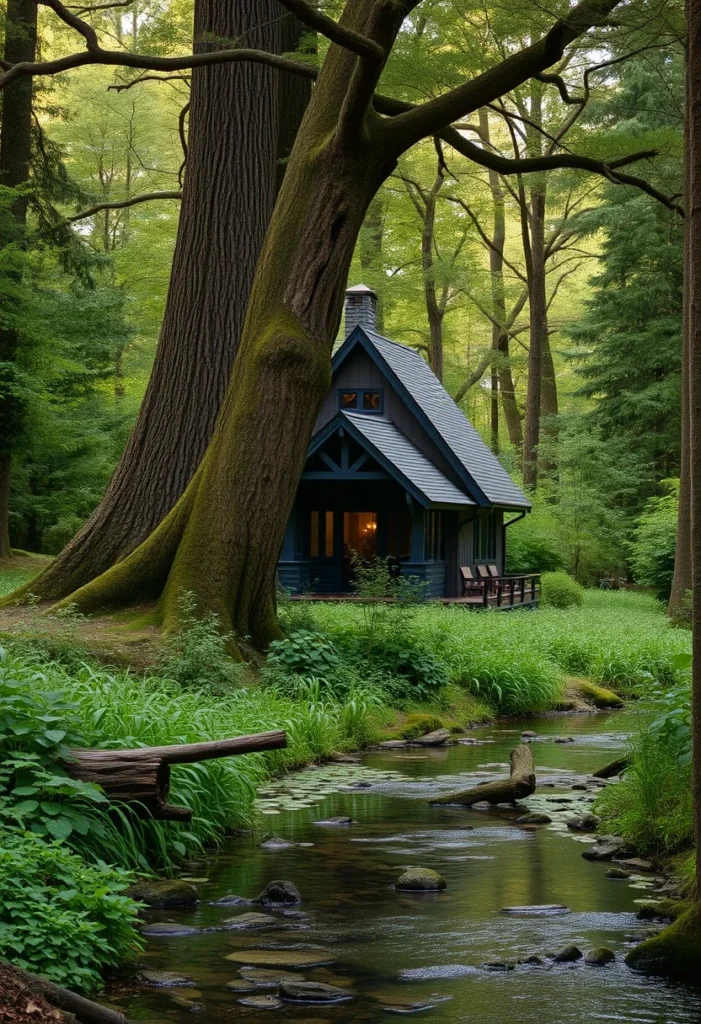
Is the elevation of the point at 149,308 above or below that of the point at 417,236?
below

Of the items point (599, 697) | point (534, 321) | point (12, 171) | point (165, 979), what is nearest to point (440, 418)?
A: point (534, 321)

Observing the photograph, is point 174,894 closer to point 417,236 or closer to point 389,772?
point 389,772

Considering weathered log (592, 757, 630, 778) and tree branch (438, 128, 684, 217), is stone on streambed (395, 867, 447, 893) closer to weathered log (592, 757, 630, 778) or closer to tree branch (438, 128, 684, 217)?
weathered log (592, 757, 630, 778)

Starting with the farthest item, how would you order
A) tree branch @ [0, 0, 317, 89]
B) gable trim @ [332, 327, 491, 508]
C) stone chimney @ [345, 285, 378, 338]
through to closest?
stone chimney @ [345, 285, 378, 338] < gable trim @ [332, 327, 491, 508] < tree branch @ [0, 0, 317, 89]

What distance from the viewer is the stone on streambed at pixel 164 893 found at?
278 inches

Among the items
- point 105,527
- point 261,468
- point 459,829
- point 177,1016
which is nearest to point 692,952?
point 177,1016

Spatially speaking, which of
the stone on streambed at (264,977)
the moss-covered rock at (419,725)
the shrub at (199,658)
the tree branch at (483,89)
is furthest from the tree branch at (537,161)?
the stone on streambed at (264,977)

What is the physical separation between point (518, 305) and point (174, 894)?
42981mm

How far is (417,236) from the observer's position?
4491cm

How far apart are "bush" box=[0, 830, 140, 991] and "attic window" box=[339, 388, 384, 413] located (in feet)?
78.2

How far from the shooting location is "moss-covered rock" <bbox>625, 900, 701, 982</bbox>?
5.67 meters

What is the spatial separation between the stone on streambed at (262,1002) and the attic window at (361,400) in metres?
24.6

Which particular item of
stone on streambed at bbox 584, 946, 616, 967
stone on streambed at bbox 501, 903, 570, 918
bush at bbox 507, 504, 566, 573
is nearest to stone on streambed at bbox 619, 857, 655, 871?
stone on streambed at bbox 501, 903, 570, 918

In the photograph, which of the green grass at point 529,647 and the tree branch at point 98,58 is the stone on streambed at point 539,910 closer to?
the green grass at point 529,647
